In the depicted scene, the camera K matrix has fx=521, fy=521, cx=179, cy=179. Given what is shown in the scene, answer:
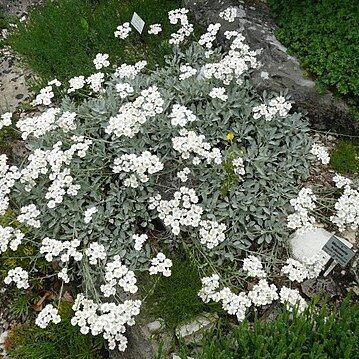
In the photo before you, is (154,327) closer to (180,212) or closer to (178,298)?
(178,298)

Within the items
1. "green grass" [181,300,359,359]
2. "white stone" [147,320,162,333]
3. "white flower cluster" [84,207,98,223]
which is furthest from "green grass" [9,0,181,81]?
"green grass" [181,300,359,359]

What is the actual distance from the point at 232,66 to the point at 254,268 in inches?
51.8

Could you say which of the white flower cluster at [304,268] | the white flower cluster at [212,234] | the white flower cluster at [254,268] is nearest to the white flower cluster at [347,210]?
the white flower cluster at [304,268]

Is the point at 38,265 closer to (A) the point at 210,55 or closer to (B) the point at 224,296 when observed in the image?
(B) the point at 224,296

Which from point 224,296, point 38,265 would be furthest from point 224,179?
point 38,265

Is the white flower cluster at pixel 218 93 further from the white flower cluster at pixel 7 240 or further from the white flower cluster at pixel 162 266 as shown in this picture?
the white flower cluster at pixel 7 240

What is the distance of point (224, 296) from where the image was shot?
2.75 m

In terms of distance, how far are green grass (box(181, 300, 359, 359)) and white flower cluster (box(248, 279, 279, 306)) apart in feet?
0.71

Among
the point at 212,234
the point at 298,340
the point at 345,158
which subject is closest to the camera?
the point at 298,340

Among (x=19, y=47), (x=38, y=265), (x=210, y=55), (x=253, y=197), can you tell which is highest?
(x=210, y=55)

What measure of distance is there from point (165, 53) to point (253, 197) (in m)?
1.64

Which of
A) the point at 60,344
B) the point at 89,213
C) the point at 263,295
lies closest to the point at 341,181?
the point at 263,295

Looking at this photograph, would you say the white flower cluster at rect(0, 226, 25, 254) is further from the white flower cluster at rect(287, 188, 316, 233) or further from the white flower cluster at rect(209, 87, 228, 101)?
the white flower cluster at rect(287, 188, 316, 233)

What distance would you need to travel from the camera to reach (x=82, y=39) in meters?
4.46
